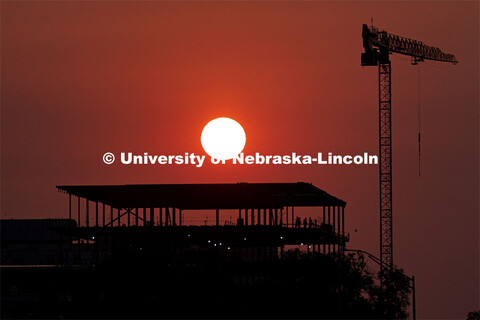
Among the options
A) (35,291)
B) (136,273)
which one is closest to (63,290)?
(35,291)

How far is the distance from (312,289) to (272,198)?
3752 cm

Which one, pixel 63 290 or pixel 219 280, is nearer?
pixel 219 280

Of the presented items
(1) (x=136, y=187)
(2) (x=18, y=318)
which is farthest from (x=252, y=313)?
(1) (x=136, y=187)

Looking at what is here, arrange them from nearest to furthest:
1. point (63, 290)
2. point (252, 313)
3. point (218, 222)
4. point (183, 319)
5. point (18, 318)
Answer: point (183, 319) < point (252, 313) < point (18, 318) < point (63, 290) < point (218, 222)

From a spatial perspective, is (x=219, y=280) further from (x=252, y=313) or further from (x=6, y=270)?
(x=6, y=270)

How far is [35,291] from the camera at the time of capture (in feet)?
421

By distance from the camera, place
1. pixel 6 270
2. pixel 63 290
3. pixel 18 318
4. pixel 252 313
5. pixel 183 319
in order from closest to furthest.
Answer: pixel 183 319 → pixel 252 313 → pixel 18 318 → pixel 63 290 → pixel 6 270

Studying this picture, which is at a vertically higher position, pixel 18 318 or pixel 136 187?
pixel 136 187

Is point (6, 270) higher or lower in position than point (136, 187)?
lower

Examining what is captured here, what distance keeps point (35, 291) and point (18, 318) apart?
71.9 feet

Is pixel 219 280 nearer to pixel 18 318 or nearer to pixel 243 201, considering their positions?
pixel 18 318

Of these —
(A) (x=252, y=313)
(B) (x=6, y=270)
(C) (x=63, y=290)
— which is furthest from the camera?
(B) (x=6, y=270)

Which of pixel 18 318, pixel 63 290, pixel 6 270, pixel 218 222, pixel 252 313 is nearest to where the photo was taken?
pixel 252 313

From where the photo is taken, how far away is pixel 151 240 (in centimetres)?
14562
